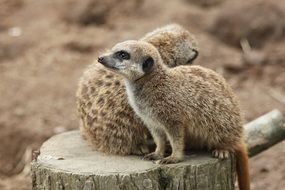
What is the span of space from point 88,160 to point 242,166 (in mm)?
762

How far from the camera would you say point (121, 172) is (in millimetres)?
3766

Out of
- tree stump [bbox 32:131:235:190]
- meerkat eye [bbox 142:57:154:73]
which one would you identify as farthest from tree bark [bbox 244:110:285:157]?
meerkat eye [bbox 142:57:154:73]

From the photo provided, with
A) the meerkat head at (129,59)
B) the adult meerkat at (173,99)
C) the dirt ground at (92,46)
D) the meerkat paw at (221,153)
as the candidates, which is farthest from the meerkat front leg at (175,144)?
the dirt ground at (92,46)

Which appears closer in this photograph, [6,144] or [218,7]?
[6,144]

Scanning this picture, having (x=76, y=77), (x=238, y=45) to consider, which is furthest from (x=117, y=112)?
(x=238, y=45)

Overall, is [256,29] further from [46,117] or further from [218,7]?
[46,117]

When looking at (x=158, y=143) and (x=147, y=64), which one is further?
(x=158, y=143)

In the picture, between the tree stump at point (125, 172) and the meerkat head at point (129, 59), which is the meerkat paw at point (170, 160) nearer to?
the tree stump at point (125, 172)

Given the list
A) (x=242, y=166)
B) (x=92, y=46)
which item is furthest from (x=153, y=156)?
(x=92, y=46)

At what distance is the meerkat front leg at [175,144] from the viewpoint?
12.5ft

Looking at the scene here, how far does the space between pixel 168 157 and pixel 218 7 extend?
463cm

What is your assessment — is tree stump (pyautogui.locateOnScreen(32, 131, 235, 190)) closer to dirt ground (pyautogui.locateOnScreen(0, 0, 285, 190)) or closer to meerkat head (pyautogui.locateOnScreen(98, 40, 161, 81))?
meerkat head (pyautogui.locateOnScreen(98, 40, 161, 81))

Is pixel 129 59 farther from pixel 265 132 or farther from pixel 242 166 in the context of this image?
pixel 265 132

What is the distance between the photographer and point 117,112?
4059 millimetres
